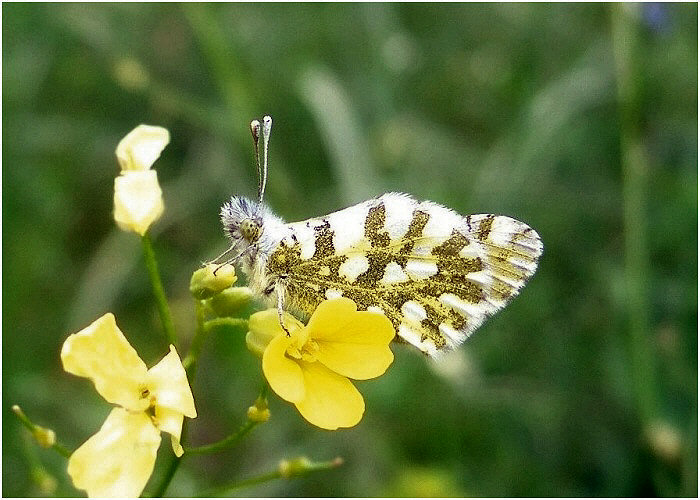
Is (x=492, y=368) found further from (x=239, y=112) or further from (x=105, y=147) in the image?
(x=105, y=147)

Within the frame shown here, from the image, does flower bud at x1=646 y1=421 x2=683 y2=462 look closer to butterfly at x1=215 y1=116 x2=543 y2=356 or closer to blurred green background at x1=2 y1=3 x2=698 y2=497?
blurred green background at x1=2 y1=3 x2=698 y2=497

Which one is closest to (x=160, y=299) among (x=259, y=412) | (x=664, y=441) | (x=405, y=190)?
(x=259, y=412)

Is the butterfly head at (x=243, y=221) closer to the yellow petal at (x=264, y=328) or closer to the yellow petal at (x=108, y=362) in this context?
the yellow petal at (x=264, y=328)

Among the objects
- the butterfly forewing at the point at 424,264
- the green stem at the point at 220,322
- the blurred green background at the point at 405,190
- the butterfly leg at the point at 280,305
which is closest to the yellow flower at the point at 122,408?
the green stem at the point at 220,322

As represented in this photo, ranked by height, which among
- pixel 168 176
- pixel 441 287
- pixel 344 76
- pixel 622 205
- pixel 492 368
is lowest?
pixel 492 368

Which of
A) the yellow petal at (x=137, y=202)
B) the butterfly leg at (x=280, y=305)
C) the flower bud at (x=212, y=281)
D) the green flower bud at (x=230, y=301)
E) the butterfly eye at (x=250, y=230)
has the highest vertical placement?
the yellow petal at (x=137, y=202)

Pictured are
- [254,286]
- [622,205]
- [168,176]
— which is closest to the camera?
[254,286]

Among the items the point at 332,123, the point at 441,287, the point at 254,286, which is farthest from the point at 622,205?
the point at 254,286
